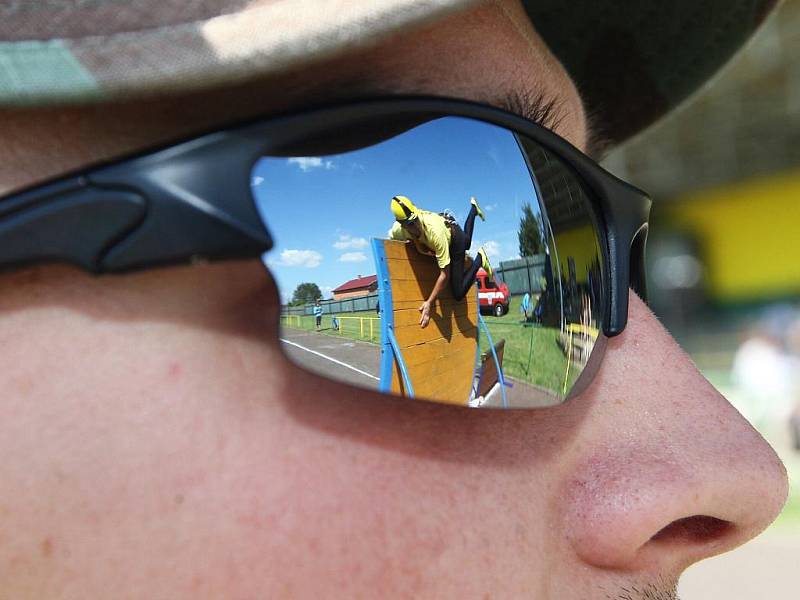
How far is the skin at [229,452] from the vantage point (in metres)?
0.59

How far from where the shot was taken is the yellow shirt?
71cm

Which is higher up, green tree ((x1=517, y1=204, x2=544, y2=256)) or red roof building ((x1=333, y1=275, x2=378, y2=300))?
green tree ((x1=517, y1=204, x2=544, y2=256))

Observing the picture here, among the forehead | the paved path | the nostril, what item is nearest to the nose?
the nostril

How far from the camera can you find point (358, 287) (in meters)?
0.70

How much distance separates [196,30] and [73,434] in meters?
0.40

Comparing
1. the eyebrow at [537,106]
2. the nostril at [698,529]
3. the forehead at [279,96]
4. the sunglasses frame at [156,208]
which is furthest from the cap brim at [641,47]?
the nostril at [698,529]

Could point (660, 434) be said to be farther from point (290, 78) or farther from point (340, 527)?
point (290, 78)

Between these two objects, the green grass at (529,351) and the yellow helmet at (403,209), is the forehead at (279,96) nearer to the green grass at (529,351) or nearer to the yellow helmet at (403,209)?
the yellow helmet at (403,209)

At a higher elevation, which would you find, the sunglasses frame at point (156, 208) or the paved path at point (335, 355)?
the sunglasses frame at point (156, 208)

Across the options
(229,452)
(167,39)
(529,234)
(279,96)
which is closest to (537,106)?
(529,234)

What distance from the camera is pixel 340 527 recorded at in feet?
2.11

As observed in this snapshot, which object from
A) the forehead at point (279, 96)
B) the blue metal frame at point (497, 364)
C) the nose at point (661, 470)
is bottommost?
the nose at point (661, 470)

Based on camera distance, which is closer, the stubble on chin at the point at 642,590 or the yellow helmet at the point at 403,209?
the yellow helmet at the point at 403,209

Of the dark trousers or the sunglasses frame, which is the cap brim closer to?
the dark trousers
